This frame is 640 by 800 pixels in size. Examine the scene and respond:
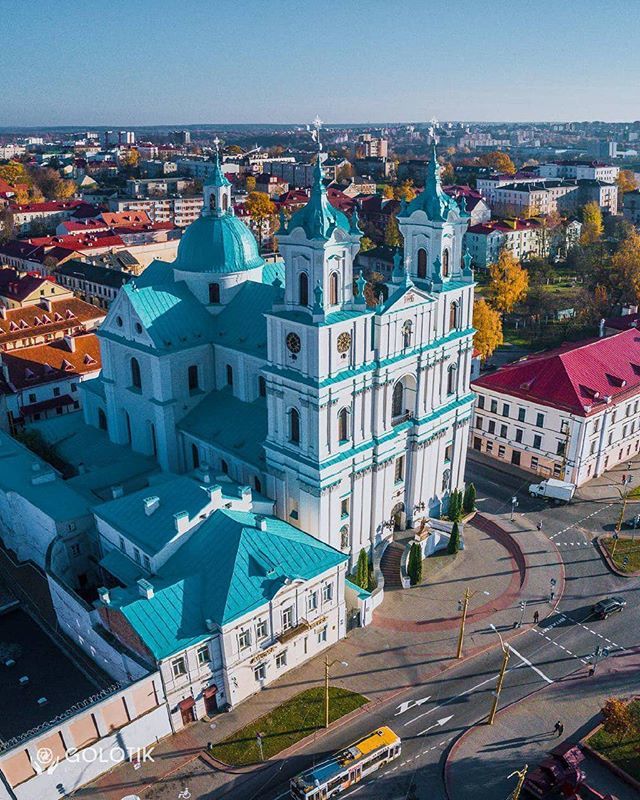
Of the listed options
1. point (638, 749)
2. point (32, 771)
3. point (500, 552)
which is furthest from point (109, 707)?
point (500, 552)

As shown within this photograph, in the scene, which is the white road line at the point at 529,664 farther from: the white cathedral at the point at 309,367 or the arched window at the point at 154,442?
the arched window at the point at 154,442

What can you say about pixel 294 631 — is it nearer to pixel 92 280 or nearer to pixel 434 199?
pixel 434 199

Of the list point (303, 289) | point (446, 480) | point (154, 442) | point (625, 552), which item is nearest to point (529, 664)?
point (625, 552)

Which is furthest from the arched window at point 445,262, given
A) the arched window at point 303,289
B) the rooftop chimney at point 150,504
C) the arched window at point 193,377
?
the rooftop chimney at point 150,504

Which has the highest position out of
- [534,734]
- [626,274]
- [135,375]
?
[135,375]

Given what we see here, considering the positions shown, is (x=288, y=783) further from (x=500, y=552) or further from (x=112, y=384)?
(x=112, y=384)

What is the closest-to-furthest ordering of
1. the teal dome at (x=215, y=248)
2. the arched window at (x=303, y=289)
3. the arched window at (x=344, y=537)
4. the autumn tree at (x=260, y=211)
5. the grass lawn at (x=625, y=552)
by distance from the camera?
1. the arched window at (x=303, y=289)
2. the arched window at (x=344, y=537)
3. the grass lawn at (x=625, y=552)
4. the teal dome at (x=215, y=248)
5. the autumn tree at (x=260, y=211)
